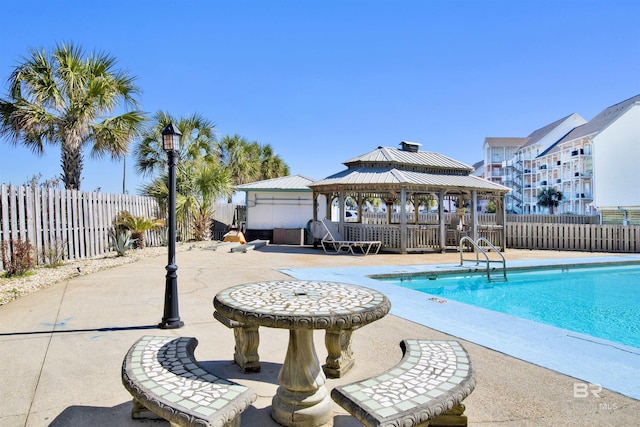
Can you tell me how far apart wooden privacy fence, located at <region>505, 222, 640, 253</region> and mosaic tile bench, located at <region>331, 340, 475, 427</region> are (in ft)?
57.6

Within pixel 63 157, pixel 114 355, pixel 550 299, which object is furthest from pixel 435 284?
pixel 63 157

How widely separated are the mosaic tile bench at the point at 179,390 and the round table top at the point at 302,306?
1.50ft

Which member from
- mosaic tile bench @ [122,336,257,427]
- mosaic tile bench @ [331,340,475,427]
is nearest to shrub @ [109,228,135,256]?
mosaic tile bench @ [122,336,257,427]

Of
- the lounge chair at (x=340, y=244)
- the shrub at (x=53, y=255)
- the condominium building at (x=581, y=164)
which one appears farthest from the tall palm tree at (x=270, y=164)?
the condominium building at (x=581, y=164)

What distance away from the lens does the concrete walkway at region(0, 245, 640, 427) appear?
119 inches

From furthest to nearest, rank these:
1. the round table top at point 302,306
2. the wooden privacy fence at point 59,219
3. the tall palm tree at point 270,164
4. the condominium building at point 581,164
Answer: the condominium building at point 581,164
the tall palm tree at point 270,164
the wooden privacy fence at point 59,219
the round table top at point 302,306

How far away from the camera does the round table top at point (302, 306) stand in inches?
103

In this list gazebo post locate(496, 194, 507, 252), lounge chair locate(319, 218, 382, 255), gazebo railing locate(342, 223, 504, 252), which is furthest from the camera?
gazebo post locate(496, 194, 507, 252)

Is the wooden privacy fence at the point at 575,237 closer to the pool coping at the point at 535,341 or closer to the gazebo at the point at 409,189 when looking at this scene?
the gazebo at the point at 409,189

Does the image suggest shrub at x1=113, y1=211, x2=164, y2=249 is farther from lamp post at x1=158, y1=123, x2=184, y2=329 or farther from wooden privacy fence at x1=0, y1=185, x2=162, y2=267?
lamp post at x1=158, y1=123, x2=184, y2=329

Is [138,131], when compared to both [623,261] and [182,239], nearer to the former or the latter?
[182,239]

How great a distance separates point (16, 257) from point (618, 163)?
1840 inches

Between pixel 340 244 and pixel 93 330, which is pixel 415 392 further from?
pixel 340 244

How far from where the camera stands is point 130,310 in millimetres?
6219
